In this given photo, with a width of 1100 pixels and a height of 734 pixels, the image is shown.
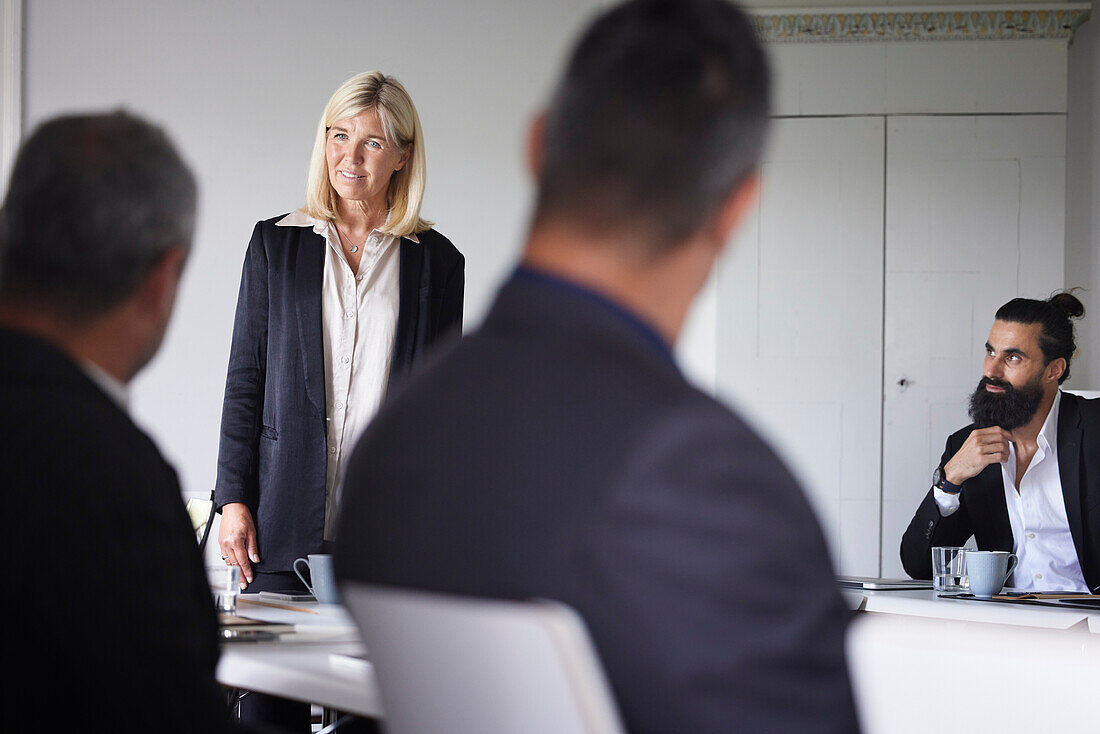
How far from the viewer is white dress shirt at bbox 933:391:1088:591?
308 centimetres

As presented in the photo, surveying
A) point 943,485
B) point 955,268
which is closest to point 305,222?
point 943,485

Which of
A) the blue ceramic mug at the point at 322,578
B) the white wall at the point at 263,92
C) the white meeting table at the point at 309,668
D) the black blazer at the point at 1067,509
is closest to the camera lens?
the white meeting table at the point at 309,668

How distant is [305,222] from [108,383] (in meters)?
1.57

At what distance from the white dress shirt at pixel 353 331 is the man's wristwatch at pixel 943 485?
161 centimetres

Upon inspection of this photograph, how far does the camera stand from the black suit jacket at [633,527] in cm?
64

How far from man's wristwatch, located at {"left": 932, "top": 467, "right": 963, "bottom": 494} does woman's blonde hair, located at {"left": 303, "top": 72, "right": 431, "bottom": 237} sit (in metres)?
1.60

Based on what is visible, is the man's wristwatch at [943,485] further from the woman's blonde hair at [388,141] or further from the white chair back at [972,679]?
the white chair back at [972,679]

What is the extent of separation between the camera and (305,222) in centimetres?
247

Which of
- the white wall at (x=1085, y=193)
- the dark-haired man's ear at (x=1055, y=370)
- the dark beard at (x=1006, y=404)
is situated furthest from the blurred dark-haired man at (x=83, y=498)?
the white wall at (x=1085, y=193)

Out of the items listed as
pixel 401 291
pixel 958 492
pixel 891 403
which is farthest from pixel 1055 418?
pixel 401 291

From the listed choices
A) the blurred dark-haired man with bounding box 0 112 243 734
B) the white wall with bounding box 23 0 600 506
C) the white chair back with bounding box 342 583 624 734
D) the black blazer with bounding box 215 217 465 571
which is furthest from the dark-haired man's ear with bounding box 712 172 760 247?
the white wall with bounding box 23 0 600 506

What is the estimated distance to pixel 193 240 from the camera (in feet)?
3.38

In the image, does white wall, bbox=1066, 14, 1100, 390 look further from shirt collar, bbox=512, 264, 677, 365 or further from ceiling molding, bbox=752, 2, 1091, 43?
shirt collar, bbox=512, 264, 677, 365

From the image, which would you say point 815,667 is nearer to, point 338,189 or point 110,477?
point 110,477
